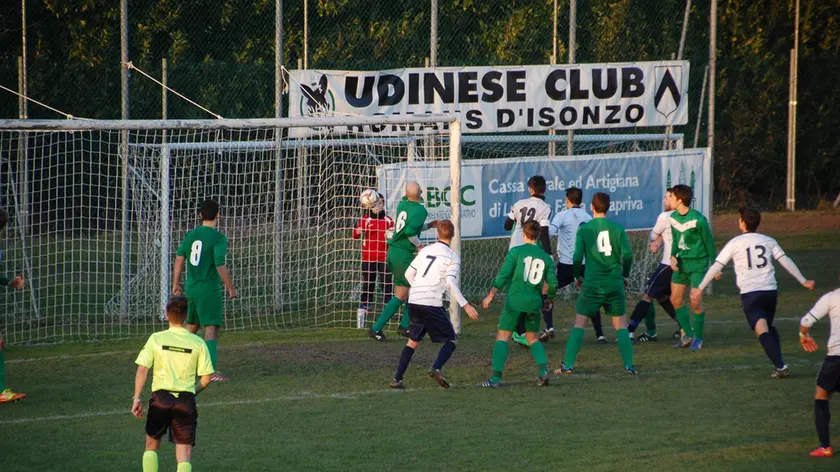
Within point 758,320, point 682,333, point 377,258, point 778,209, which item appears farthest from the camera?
point 778,209

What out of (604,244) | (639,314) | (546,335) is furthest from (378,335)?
(604,244)

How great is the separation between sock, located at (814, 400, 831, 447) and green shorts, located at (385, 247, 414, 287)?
5.93 m

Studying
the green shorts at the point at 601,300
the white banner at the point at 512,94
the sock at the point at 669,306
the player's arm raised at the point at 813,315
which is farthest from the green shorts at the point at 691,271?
the white banner at the point at 512,94

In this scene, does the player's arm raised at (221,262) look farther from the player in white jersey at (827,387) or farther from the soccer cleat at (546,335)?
the player in white jersey at (827,387)

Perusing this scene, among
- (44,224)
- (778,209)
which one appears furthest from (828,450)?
(778,209)

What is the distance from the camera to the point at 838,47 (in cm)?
3017

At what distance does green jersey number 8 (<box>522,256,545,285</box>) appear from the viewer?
10266 mm

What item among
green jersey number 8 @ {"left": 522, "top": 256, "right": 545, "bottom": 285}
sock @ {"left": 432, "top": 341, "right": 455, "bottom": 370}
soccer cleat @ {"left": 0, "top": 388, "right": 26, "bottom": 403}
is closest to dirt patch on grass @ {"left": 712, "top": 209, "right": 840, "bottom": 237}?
green jersey number 8 @ {"left": 522, "top": 256, "right": 545, "bottom": 285}

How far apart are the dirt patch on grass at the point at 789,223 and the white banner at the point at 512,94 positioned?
815 centimetres

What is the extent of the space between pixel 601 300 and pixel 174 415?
5450 millimetres

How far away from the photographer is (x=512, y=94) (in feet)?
53.6

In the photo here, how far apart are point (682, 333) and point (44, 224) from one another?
30.6 feet

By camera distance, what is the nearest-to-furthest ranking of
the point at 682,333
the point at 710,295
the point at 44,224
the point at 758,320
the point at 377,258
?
the point at 758,320 < the point at 682,333 < the point at 377,258 < the point at 44,224 < the point at 710,295

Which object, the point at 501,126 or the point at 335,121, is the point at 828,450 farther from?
the point at 501,126
